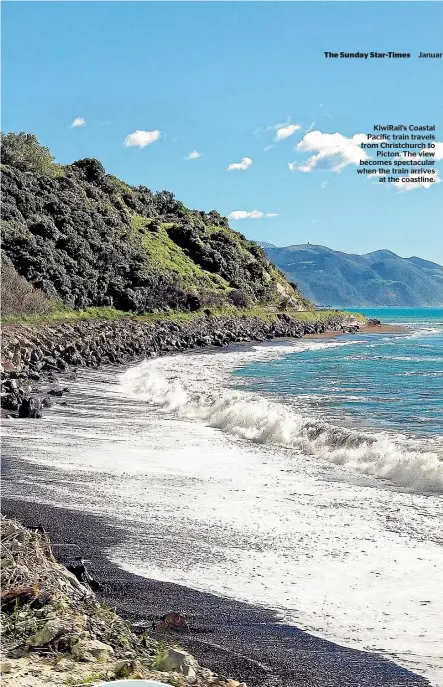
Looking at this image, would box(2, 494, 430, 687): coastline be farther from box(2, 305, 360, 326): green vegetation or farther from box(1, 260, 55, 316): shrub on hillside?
box(1, 260, 55, 316): shrub on hillside

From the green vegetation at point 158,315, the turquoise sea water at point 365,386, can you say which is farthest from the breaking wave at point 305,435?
the green vegetation at point 158,315

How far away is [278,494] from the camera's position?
9844mm

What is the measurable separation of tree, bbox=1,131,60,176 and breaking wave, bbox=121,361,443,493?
45654 millimetres

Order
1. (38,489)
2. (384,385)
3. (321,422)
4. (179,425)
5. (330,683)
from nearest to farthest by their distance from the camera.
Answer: (330,683) < (38,489) < (321,422) < (179,425) < (384,385)

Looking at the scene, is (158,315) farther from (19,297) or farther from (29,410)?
(29,410)

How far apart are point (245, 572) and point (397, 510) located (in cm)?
307

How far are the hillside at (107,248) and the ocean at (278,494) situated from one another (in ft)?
89.7

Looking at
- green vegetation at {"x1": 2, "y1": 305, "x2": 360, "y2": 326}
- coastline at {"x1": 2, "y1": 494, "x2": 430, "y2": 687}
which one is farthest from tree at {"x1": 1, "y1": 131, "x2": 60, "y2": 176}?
coastline at {"x1": 2, "y1": 494, "x2": 430, "y2": 687}

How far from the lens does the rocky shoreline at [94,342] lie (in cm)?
2012

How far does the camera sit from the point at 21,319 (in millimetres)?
39594

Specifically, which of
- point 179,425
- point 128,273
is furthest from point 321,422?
point 128,273

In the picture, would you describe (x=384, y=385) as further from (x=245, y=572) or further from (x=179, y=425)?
(x=245, y=572)

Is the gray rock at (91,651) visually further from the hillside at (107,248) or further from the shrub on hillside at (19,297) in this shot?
the hillside at (107,248)

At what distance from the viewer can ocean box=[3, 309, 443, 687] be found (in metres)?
6.18
